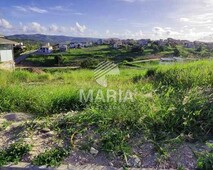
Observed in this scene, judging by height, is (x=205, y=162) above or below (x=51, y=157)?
above

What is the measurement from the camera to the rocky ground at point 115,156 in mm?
2357

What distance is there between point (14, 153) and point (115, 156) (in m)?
0.99

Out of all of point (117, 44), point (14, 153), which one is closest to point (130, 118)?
point (14, 153)

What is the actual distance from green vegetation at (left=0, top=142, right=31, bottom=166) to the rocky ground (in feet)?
0.19

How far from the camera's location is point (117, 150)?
8.19 ft

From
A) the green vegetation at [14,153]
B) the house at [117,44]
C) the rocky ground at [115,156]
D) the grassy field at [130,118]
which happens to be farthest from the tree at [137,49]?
the green vegetation at [14,153]

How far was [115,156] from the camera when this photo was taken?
2.46 meters

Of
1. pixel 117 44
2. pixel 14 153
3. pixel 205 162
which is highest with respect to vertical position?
pixel 117 44

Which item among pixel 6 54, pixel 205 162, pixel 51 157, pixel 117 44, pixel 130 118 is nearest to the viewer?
pixel 205 162

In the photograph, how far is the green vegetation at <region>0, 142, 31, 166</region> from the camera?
243cm

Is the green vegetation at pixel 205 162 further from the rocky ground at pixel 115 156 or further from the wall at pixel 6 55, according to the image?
the wall at pixel 6 55

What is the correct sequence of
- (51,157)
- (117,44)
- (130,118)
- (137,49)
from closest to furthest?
(51,157), (130,118), (137,49), (117,44)

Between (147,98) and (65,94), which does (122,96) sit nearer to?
(147,98)

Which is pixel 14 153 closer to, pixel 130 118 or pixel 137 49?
pixel 130 118
